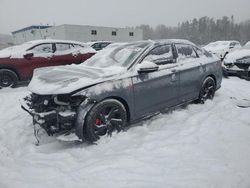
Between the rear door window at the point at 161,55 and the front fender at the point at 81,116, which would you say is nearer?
the front fender at the point at 81,116

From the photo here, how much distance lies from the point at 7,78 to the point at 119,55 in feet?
14.7

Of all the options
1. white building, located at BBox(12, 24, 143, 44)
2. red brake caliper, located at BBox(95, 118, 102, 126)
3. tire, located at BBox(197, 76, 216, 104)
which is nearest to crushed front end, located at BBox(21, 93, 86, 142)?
red brake caliper, located at BBox(95, 118, 102, 126)

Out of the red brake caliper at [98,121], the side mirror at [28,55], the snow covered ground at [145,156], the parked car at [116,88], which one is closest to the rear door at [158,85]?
the parked car at [116,88]

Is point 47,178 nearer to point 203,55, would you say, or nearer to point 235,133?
point 235,133

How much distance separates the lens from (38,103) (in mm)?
4156

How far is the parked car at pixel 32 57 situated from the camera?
7984 mm

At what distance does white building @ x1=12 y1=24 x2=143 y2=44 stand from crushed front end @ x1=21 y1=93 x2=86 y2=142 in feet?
127

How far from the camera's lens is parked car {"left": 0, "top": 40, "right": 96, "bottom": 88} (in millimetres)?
7984

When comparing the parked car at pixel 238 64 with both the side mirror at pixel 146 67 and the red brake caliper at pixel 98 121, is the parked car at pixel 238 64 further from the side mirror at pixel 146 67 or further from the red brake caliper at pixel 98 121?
the red brake caliper at pixel 98 121

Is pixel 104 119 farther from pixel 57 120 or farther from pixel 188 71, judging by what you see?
pixel 188 71

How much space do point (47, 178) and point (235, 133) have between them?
2978 millimetres

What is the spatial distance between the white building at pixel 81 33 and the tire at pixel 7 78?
34.2 meters

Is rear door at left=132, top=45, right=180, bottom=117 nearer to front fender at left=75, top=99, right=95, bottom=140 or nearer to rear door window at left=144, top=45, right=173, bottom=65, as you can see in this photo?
rear door window at left=144, top=45, right=173, bottom=65

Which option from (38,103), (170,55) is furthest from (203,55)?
(38,103)
